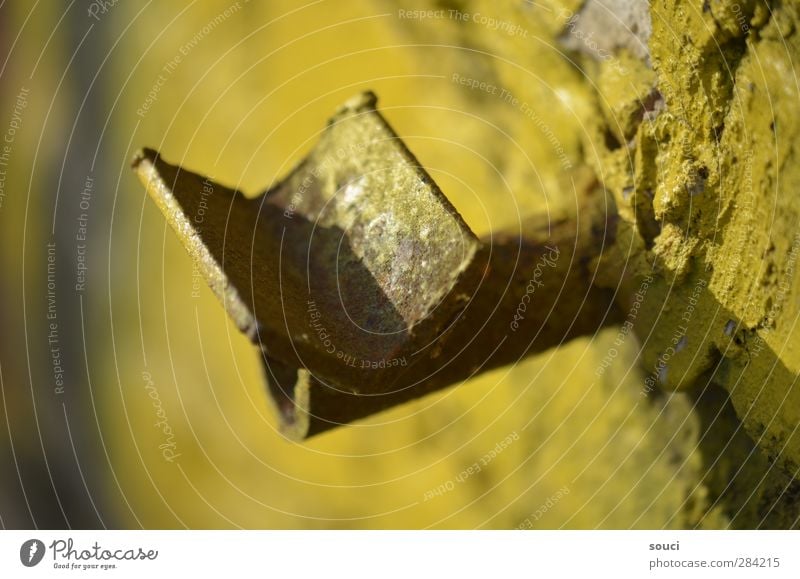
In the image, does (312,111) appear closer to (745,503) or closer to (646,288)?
(646,288)

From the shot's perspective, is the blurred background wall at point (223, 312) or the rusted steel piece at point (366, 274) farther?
the blurred background wall at point (223, 312)

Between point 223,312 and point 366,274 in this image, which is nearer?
point 366,274

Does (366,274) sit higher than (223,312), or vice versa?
(223,312)

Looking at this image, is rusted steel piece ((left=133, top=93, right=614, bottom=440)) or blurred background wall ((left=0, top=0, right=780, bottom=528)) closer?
rusted steel piece ((left=133, top=93, right=614, bottom=440))
